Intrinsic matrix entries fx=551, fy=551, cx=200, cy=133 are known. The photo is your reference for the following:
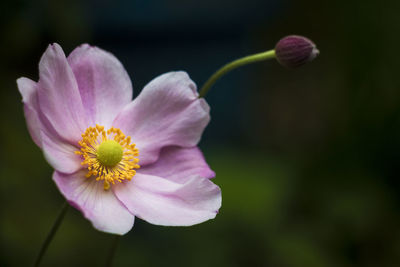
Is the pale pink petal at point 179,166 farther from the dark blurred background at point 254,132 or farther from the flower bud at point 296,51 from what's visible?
the dark blurred background at point 254,132

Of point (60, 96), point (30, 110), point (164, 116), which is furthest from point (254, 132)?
point (30, 110)

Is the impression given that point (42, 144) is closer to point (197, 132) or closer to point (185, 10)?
point (197, 132)

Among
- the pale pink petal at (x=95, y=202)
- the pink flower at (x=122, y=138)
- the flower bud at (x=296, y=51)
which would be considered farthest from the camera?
the flower bud at (x=296, y=51)

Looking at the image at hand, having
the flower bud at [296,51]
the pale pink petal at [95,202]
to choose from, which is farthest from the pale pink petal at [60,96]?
the flower bud at [296,51]

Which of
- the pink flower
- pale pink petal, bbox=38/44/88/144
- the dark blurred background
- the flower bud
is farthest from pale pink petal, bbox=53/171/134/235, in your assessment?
the dark blurred background

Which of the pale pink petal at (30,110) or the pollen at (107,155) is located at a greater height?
the pale pink petal at (30,110)
